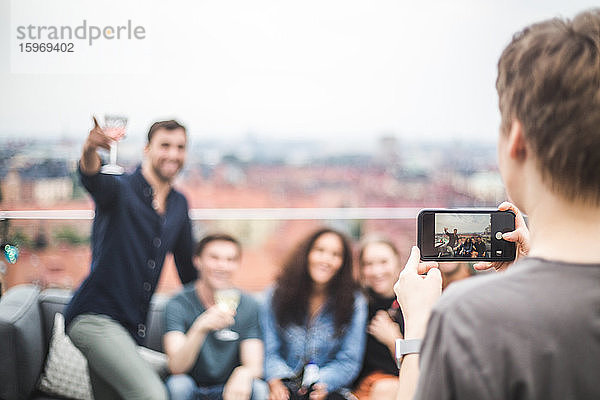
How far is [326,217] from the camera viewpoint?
10.1 feet

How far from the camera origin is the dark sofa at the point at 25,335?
3.15 metres

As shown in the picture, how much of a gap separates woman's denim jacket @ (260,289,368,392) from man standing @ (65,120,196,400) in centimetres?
53

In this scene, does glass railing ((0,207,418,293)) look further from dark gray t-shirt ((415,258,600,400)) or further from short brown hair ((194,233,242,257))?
dark gray t-shirt ((415,258,600,400))

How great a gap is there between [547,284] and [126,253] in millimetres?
2523

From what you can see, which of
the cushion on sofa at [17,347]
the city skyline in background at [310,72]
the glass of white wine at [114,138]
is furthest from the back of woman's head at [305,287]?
the cushion on sofa at [17,347]

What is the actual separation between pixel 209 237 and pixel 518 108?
2.38 m

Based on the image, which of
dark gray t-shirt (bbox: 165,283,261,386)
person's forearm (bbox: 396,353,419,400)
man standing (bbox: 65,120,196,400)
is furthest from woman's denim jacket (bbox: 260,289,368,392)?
person's forearm (bbox: 396,353,419,400)

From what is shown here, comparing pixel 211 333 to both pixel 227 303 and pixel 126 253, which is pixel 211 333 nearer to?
pixel 227 303

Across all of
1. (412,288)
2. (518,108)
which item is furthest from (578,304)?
(412,288)

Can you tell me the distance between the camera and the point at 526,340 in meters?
0.79

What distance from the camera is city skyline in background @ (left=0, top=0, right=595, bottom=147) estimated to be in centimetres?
306

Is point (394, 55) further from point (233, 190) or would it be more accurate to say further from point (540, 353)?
point (540, 353)

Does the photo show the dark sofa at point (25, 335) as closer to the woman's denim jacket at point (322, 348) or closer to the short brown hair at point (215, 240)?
the short brown hair at point (215, 240)

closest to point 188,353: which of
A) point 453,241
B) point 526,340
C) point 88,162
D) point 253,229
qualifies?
point 253,229
